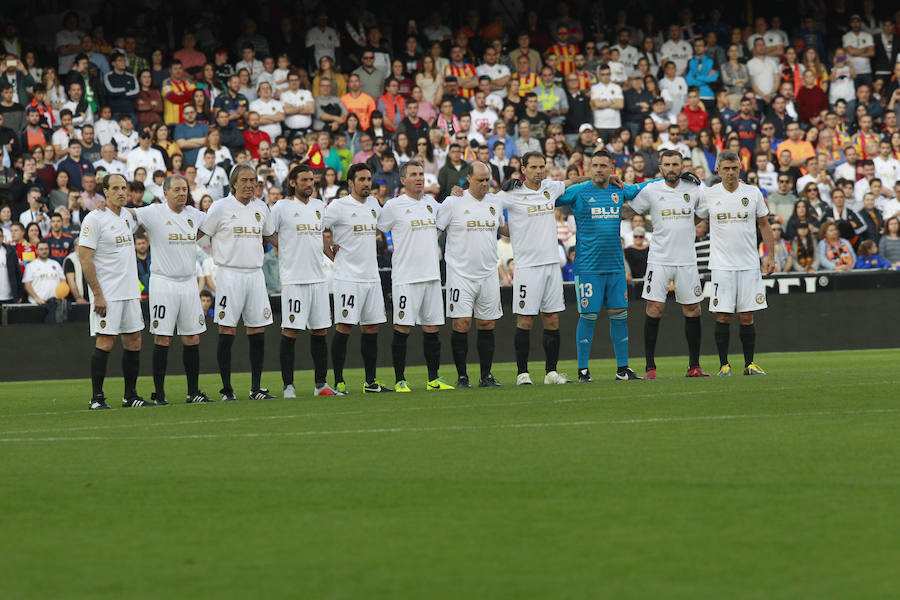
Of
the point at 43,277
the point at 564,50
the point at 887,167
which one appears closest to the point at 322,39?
the point at 564,50

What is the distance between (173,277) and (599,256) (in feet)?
14.2

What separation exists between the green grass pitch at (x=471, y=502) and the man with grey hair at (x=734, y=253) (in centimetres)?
329

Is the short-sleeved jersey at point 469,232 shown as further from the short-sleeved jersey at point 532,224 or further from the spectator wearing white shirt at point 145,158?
the spectator wearing white shirt at point 145,158

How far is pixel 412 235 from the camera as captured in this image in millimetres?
13750

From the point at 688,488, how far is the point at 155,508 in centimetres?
252

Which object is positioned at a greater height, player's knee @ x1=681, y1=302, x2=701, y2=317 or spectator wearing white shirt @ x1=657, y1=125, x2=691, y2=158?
spectator wearing white shirt @ x1=657, y1=125, x2=691, y2=158

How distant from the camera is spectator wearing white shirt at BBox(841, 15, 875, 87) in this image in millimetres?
28234

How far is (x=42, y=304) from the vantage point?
740 inches

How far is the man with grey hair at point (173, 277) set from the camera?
511 inches

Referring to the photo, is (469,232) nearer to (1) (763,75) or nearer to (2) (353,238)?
(2) (353,238)

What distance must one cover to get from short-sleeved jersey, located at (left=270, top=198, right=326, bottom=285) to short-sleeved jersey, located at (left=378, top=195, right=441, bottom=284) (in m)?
0.74

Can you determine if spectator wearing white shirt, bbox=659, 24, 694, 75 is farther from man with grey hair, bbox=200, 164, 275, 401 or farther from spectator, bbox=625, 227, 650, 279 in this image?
man with grey hair, bbox=200, 164, 275, 401

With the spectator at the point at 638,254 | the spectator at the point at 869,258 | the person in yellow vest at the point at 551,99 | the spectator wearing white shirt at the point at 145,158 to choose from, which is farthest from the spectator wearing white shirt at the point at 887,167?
the spectator wearing white shirt at the point at 145,158

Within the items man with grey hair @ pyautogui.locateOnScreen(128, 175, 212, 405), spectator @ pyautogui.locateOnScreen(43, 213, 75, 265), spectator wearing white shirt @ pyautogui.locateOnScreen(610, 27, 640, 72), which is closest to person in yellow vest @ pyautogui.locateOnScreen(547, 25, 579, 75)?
A: spectator wearing white shirt @ pyautogui.locateOnScreen(610, 27, 640, 72)
